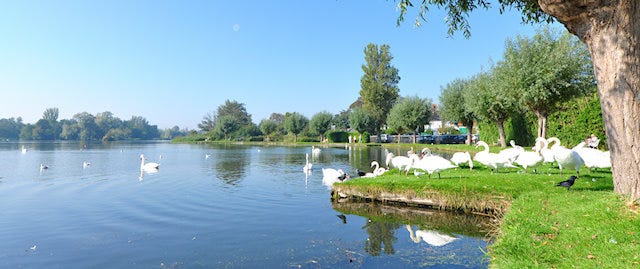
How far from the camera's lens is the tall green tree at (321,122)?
87.5m

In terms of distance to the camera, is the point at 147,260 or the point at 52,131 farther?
the point at 52,131

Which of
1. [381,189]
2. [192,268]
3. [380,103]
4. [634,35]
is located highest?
[380,103]

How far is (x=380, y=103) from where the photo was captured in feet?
269

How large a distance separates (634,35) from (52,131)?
216365 millimetres

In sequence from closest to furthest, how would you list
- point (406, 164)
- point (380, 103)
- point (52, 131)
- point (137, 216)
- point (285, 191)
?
point (137, 216) < point (406, 164) < point (285, 191) < point (380, 103) < point (52, 131)

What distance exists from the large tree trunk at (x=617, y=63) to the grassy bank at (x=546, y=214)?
97cm

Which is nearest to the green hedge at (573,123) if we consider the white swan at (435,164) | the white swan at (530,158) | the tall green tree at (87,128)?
the white swan at (530,158)

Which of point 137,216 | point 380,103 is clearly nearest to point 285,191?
point 137,216

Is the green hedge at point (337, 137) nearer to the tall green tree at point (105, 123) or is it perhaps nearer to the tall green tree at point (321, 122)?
the tall green tree at point (321, 122)

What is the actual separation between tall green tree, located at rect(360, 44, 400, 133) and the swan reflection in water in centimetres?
7132

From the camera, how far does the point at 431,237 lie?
9938mm

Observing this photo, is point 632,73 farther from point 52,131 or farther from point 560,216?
point 52,131

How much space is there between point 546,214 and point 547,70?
83.6 ft

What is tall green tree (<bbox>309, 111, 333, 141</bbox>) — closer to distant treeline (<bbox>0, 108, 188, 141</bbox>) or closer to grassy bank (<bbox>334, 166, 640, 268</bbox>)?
grassy bank (<bbox>334, 166, 640, 268</bbox>)
